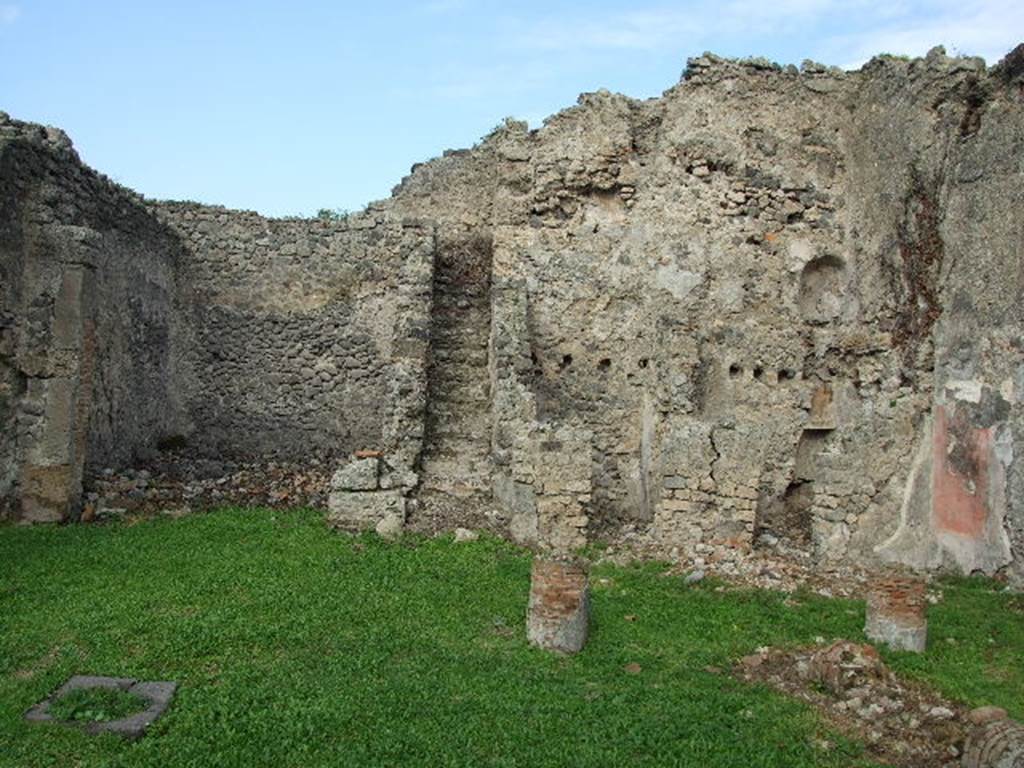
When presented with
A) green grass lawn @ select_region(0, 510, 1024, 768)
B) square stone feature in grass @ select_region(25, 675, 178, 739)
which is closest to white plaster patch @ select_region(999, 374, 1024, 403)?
green grass lawn @ select_region(0, 510, 1024, 768)

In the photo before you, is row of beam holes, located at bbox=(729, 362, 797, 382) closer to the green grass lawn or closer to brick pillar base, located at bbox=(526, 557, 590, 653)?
the green grass lawn

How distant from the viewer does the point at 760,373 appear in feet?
48.2

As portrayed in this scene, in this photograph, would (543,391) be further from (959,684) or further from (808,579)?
(959,684)

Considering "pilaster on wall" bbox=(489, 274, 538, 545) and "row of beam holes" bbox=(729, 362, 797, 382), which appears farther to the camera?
"row of beam holes" bbox=(729, 362, 797, 382)

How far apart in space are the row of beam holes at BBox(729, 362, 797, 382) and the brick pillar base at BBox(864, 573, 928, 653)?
21.1ft

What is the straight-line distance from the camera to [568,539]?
38.0 ft

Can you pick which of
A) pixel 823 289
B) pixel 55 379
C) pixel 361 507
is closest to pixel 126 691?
pixel 361 507

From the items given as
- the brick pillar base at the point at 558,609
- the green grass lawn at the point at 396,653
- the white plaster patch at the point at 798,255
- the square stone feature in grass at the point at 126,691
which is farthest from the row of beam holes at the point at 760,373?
the square stone feature in grass at the point at 126,691

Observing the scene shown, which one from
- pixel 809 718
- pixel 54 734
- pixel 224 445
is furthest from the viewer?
pixel 224 445

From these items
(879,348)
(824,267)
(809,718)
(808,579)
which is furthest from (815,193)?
(809,718)

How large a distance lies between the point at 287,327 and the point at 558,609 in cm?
1061

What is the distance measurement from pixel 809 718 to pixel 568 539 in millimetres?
5183

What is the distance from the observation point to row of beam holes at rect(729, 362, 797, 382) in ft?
47.9

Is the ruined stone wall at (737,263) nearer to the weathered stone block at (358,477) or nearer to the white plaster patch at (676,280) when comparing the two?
the white plaster patch at (676,280)
